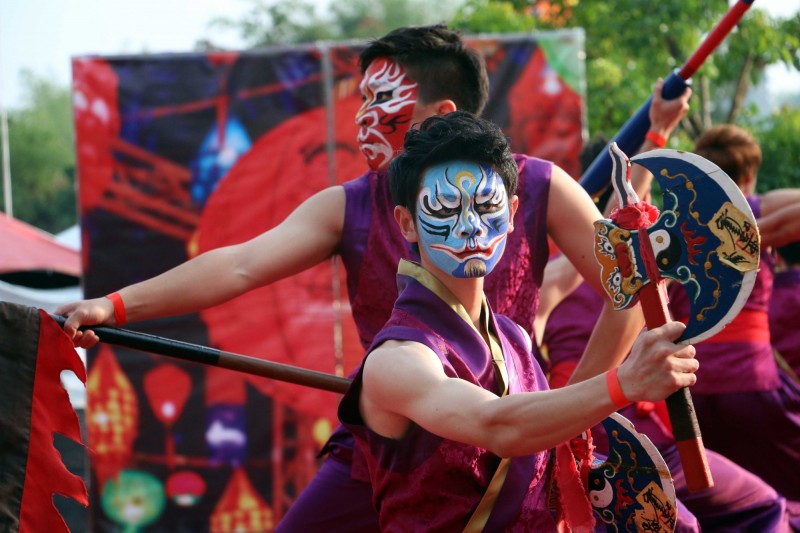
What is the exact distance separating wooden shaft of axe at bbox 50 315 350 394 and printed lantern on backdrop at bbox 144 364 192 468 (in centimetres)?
340

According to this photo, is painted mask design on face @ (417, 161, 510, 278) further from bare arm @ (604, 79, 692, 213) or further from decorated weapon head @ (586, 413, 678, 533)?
bare arm @ (604, 79, 692, 213)

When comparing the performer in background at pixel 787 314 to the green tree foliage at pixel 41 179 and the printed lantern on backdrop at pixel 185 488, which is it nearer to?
the printed lantern on backdrop at pixel 185 488

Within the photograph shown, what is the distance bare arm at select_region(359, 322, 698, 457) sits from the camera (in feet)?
7.64

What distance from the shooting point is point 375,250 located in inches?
138

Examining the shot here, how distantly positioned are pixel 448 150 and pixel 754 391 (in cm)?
250

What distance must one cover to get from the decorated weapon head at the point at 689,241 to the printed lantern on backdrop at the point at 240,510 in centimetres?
468

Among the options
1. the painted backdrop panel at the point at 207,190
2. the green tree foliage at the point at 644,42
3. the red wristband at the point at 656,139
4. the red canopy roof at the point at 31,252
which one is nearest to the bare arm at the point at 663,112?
the red wristband at the point at 656,139

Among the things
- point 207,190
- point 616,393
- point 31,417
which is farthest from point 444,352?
point 207,190

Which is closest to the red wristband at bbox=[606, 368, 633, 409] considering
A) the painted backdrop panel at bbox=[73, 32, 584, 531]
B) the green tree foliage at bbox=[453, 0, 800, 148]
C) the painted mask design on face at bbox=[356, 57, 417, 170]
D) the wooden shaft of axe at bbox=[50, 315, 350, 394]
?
the wooden shaft of axe at bbox=[50, 315, 350, 394]

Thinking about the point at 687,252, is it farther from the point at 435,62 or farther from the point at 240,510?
the point at 240,510

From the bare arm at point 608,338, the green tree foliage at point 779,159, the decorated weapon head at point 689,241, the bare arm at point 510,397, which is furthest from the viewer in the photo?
the green tree foliage at point 779,159

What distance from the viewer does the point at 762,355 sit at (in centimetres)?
479

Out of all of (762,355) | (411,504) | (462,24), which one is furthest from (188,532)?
(462,24)

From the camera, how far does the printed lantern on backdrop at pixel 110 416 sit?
22.4 ft
